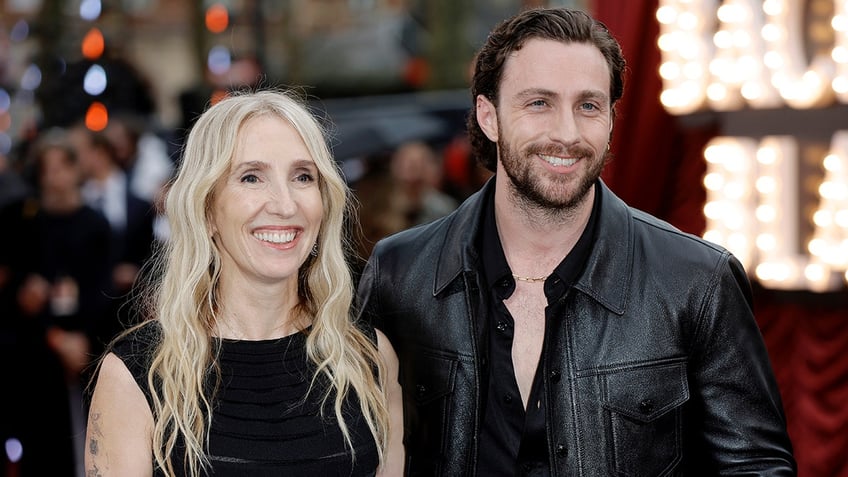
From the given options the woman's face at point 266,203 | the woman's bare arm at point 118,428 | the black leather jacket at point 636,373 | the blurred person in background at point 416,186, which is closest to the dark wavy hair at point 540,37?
the black leather jacket at point 636,373

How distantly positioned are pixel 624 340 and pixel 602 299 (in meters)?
0.13

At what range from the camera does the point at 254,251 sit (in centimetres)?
313

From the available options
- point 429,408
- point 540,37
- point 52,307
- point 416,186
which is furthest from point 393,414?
point 416,186

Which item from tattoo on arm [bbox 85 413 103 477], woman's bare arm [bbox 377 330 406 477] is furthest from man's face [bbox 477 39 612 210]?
tattoo on arm [bbox 85 413 103 477]

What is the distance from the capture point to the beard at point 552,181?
3.18m

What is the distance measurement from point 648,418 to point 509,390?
15.6 inches

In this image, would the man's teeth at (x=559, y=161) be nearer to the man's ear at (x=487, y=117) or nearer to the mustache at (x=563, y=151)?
the mustache at (x=563, y=151)

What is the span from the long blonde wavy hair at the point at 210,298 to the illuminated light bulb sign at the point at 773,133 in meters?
2.38

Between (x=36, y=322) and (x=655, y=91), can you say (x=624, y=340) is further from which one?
(x=36, y=322)

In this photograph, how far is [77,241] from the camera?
310 inches

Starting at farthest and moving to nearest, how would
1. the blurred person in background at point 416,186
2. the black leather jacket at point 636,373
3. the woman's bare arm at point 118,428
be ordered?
the blurred person in background at point 416,186 → the black leather jacket at point 636,373 → the woman's bare arm at point 118,428

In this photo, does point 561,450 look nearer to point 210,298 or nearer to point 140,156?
point 210,298

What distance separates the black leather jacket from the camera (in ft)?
10.3

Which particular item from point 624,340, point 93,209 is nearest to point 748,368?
point 624,340
